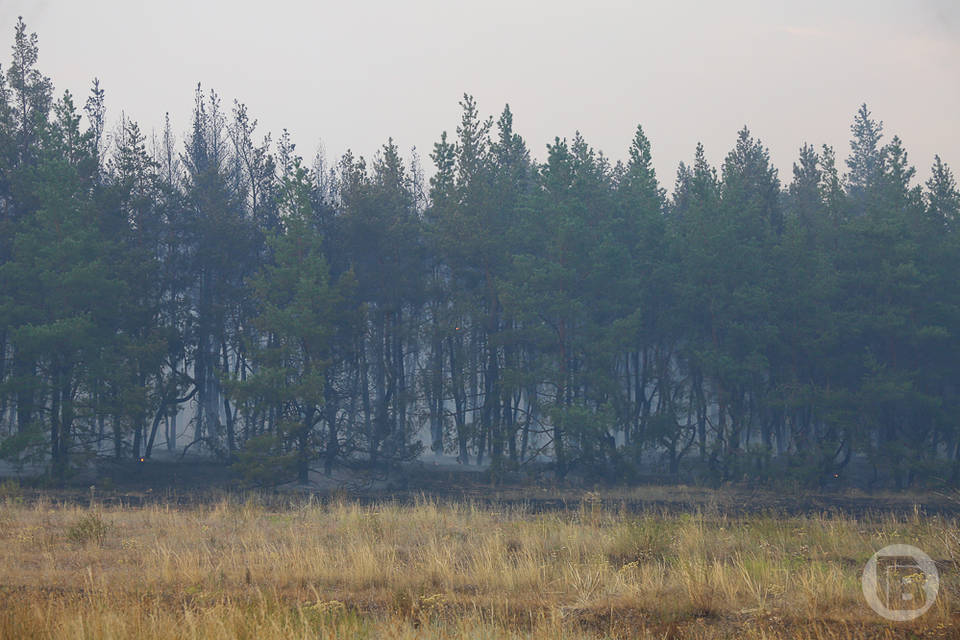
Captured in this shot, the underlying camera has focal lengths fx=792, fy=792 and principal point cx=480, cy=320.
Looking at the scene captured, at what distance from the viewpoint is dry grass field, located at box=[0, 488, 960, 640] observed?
7.47m

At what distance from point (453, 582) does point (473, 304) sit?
26.6m

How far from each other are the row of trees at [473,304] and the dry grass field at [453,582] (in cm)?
1552

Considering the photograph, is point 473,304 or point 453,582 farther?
point 473,304

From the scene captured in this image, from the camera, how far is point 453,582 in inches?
396

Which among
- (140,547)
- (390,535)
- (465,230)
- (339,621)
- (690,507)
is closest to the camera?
(339,621)

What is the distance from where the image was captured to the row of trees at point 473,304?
29.8 meters

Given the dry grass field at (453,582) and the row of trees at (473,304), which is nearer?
the dry grass field at (453,582)

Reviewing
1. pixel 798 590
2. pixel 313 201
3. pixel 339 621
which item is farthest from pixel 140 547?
pixel 313 201

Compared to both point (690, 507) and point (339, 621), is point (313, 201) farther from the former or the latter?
point (339, 621)

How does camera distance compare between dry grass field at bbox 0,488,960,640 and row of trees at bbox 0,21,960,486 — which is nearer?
dry grass field at bbox 0,488,960,640

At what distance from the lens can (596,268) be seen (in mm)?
34344

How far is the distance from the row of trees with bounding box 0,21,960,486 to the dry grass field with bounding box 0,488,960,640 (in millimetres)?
15517

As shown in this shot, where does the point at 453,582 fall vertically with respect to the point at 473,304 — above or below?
below

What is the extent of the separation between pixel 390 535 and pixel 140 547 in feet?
14.0
